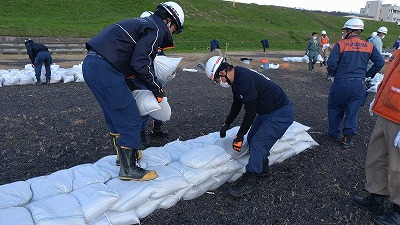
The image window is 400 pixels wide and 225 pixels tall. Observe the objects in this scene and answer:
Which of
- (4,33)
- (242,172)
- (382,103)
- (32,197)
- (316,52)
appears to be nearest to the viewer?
(32,197)

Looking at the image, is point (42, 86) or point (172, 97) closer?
point (172, 97)

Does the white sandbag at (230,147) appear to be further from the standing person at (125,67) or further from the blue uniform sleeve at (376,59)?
the blue uniform sleeve at (376,59)

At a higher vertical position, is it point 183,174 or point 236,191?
point 183,174

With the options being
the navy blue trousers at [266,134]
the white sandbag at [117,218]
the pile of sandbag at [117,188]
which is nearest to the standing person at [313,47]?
the pile of sandbag at [117,188]

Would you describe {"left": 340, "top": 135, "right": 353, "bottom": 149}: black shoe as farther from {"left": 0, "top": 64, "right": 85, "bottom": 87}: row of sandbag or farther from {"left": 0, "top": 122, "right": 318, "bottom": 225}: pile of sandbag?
{"left": 0, "top": 64, "right": 85, "bottom": 87}: row of sandbag

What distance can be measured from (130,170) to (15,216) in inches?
36.5

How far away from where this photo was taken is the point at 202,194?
316cm

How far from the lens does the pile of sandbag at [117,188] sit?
2.31 meters

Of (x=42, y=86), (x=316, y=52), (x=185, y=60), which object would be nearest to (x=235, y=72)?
(x=42, y=86)

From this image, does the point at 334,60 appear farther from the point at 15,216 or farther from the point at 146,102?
the point at 15,216

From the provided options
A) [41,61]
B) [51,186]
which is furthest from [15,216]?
[41,61]

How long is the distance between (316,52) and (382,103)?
1089 cm

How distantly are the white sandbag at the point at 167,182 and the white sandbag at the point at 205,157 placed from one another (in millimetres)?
180

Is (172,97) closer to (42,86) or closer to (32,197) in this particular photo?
(42,86)
